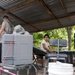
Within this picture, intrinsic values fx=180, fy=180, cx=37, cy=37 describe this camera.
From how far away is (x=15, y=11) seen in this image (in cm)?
624

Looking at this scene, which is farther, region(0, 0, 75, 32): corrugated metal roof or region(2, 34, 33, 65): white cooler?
region(0, 0, 75, 32): corrugated metal roof

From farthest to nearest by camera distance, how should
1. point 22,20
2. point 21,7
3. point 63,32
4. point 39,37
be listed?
point 63,32, point 39,37, point 22,20, point 21,7

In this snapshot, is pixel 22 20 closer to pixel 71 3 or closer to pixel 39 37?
pixel 71 3

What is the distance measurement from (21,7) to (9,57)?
238 cm

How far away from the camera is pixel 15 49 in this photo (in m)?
3.79

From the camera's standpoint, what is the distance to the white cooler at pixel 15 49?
12.4 ft

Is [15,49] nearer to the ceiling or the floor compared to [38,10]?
nearer to the floor

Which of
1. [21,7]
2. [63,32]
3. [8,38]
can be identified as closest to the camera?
[8,38]

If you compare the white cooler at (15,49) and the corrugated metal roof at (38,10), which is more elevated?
the corrugated metal roof at (38,10)

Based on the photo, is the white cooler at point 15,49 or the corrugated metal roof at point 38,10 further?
the corrugated metal roof at point 38,10

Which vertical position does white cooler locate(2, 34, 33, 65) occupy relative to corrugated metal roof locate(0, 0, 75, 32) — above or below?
below

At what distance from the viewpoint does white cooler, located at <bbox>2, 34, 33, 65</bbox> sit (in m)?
3.78

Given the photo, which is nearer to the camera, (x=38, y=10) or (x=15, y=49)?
(x=15, y=49)

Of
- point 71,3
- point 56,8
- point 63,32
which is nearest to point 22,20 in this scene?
point 56,8
